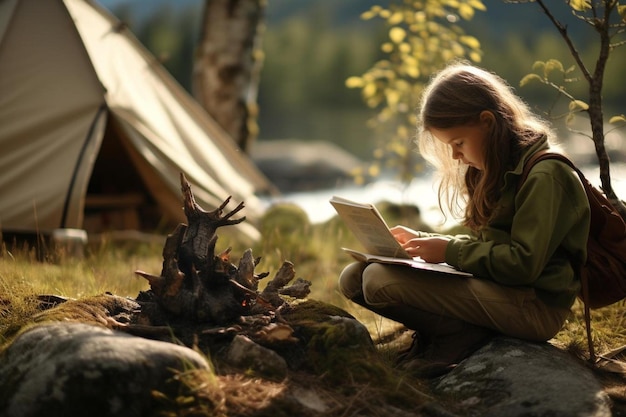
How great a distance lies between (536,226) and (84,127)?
352 cm

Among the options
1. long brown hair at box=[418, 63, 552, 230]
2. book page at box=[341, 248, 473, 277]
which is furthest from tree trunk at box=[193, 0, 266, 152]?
book page at box=[341, 248, 473, 277]

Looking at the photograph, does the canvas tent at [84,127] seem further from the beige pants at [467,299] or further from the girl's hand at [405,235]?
the beige pants at [467,299]

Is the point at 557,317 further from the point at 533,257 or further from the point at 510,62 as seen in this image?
the point at 510,62

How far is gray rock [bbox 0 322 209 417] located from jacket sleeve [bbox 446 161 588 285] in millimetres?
1071

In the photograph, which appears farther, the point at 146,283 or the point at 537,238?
the point at 146,283

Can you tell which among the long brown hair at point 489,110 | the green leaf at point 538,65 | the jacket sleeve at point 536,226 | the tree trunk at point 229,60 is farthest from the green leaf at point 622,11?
the tree trunk at point 229,60

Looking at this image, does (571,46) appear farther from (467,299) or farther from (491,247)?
(467,299)

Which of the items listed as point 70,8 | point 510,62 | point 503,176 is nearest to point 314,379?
point 503,176

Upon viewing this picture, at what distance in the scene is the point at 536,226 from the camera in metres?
2.71

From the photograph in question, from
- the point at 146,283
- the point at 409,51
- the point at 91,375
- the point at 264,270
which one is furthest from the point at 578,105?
the point at 409,51

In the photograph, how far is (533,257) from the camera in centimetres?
272

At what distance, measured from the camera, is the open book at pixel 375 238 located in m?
2.81

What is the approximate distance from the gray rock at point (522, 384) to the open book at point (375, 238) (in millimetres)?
326

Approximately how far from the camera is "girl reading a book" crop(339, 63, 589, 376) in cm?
277
